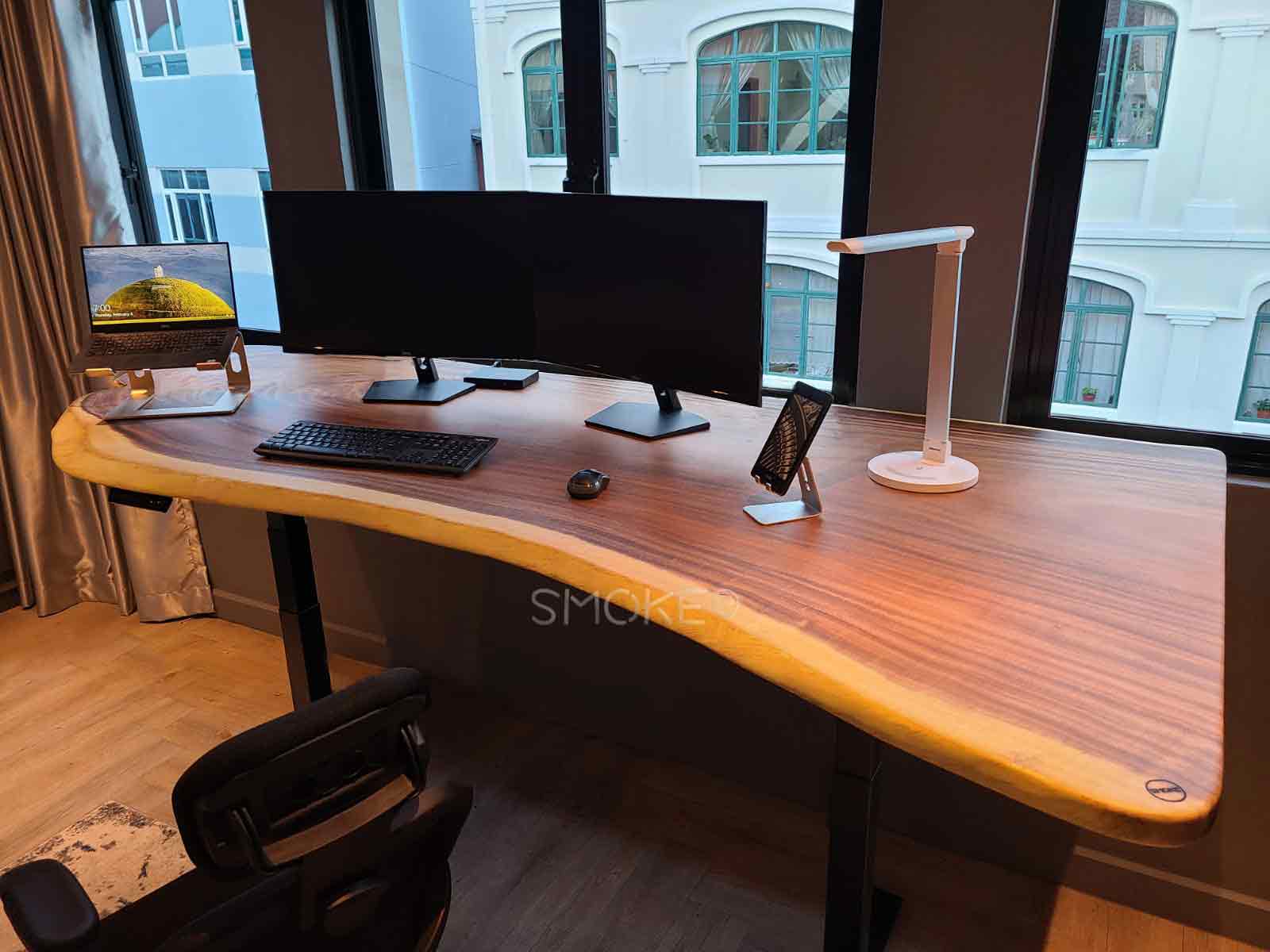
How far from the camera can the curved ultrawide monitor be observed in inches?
62.9

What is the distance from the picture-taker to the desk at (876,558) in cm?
87

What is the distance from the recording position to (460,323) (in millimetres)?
1934

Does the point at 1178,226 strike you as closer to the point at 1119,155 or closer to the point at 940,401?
the point at 1119,155

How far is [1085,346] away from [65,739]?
2.62 m

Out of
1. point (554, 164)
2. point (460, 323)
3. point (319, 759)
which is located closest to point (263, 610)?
point (460, 323)

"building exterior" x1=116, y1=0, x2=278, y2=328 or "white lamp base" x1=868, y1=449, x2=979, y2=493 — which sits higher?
"building exterior" x1=116, y1=0, x2=278, y2=328

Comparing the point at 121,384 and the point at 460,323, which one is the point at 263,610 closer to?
the point at 121,384

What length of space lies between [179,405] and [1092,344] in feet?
6.16

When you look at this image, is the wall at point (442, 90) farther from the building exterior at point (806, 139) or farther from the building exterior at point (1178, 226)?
the building exterior at point (1178, 226)

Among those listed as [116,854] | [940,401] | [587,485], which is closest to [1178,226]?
[940,401]

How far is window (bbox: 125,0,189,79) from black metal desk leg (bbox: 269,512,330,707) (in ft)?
5.64

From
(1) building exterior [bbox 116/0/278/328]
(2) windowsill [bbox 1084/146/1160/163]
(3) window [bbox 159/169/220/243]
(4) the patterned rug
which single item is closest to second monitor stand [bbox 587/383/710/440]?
(2) windowsill [bbox 1084/146/1160/163]

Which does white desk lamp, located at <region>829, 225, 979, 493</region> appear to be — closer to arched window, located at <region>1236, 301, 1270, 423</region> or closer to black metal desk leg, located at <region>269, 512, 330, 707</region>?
arched window, located at <region>1236, 301, 1270, 423</region>

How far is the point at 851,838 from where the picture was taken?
132cm
